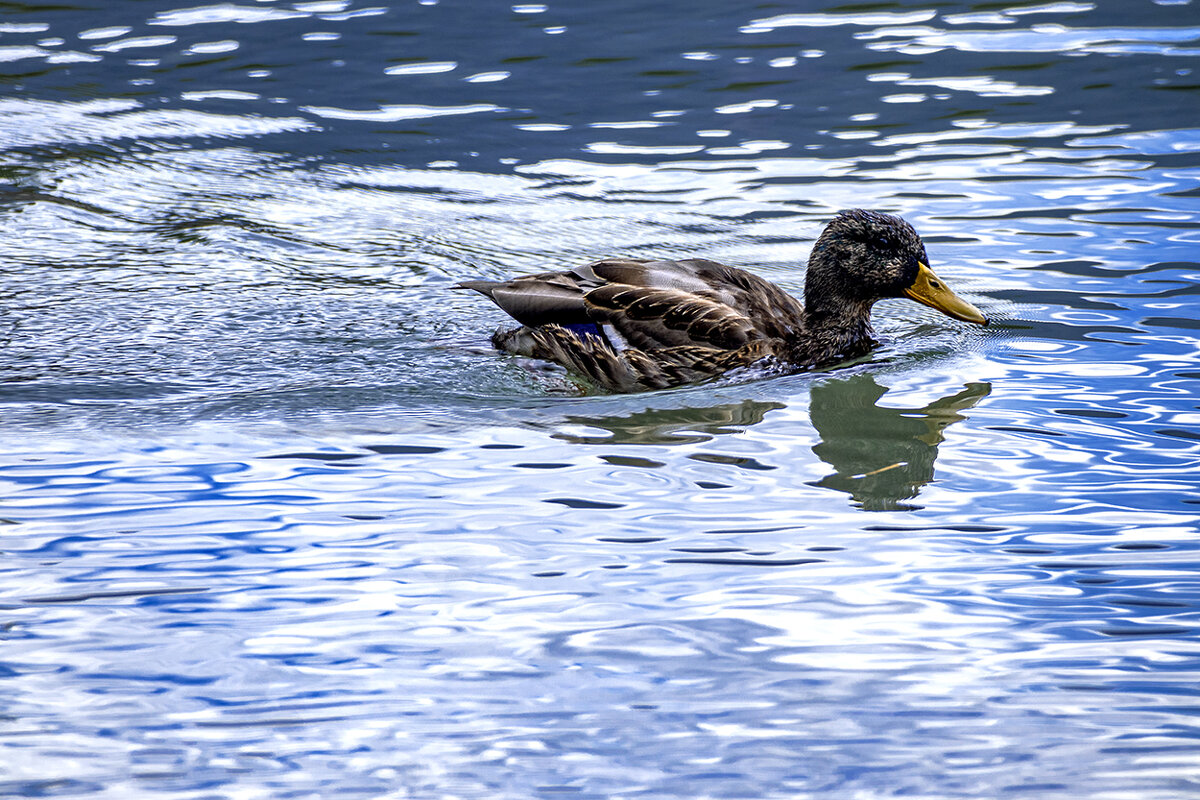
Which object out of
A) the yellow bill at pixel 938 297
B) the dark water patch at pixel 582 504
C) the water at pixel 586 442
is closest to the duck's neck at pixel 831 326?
the water at pixel 586 442

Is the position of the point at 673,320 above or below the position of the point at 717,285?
below

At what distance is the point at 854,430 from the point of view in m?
6.88

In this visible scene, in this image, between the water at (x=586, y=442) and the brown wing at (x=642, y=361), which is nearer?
the water at (x=586, y=442)

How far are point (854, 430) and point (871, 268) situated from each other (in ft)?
4.39

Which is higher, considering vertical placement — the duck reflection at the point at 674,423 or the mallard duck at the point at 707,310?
the mallard duck at the point at 707,310

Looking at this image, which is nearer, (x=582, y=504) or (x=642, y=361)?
(x=582, y=504)

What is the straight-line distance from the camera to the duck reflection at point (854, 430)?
608 centimetres

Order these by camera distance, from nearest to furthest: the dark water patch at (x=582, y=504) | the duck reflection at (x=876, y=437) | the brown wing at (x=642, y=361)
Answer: the dark water patch at (x=582, y=504) < the duck reflection at (x=876, y=437) < the brown wing at (x=642, y=361)

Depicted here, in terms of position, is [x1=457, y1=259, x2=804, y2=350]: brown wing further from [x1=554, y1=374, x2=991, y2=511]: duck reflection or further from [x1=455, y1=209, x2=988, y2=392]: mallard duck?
→ [x1=554, y1=374, x2=991, y2=511]: duck reflection

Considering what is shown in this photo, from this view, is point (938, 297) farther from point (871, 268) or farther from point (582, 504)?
point (582, 504)

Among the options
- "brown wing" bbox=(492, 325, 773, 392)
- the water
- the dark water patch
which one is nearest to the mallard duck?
"brown wing" bbox=(492, 325, 773, 392)

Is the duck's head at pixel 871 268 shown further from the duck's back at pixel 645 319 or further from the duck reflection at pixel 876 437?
the duck reflection at pixel 876 437

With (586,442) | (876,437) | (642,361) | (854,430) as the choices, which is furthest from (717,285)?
(586,442)

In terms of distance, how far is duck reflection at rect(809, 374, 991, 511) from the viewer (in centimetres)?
602
